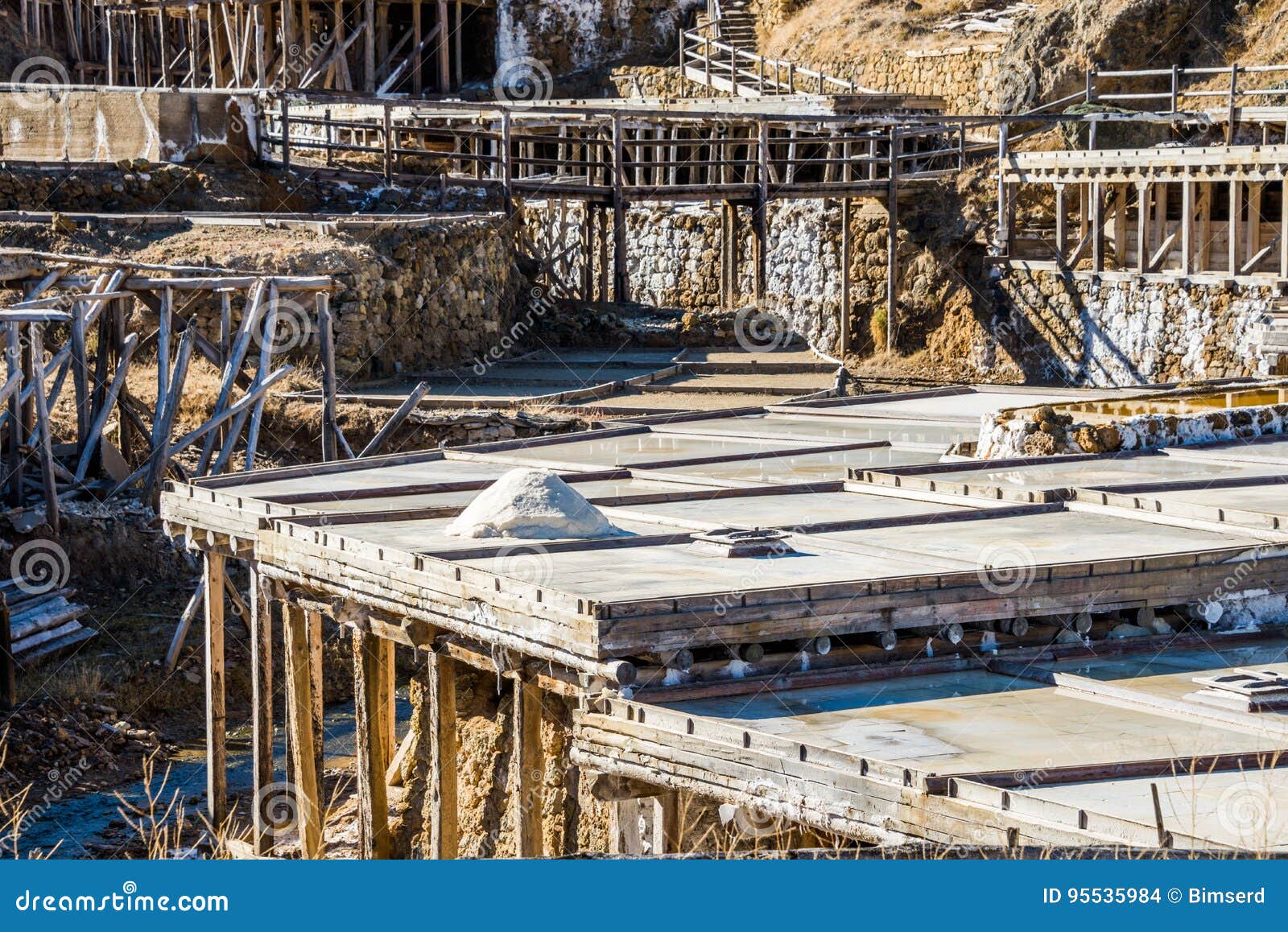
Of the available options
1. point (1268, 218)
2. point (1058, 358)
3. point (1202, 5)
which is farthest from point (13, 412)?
point (1202, 5)

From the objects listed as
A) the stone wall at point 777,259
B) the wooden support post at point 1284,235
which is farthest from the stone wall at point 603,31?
the wooden support post at point 1284,235

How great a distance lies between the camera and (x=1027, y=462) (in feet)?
48.8

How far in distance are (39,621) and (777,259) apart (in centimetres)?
2000

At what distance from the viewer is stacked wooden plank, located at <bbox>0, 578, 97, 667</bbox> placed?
16.5 metres

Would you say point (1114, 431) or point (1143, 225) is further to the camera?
point (1143, 225)

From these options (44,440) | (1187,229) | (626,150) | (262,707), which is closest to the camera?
(262,707)

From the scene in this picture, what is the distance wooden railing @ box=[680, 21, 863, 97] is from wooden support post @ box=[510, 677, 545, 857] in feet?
89.0

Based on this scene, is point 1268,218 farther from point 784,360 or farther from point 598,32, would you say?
point 598,32

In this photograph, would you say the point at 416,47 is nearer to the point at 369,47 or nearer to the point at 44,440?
the point at 369,47

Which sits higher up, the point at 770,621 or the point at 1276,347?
the point at 1276,347

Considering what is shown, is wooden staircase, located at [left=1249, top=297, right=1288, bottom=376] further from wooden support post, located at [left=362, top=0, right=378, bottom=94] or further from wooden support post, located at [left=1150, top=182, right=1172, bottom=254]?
wooden support post, located at [left=362, top=0, right=378, bottom=94]

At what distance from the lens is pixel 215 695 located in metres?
13.8

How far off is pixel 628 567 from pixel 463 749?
213 centimetres

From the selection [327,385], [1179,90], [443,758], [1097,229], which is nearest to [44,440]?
[327,385]
